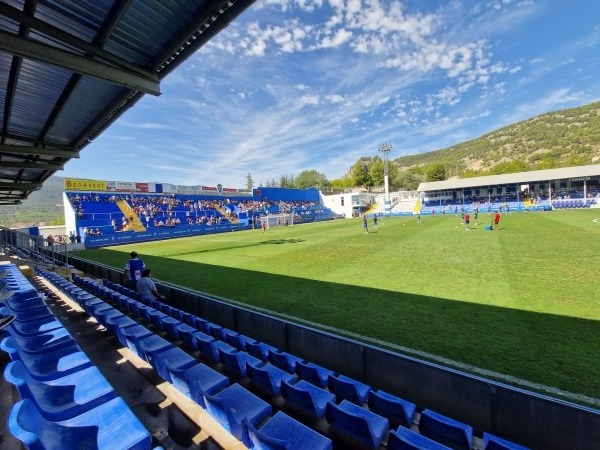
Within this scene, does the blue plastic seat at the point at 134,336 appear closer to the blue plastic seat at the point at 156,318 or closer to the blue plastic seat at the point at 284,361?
the blue plastic seat at the point at 156,318

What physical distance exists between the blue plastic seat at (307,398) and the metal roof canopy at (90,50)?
17.2 ft

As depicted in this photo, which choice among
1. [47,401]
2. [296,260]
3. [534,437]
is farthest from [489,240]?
[47,401]

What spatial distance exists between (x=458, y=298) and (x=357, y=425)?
6.30 metres

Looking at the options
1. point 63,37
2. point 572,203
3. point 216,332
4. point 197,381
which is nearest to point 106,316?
point 216,332

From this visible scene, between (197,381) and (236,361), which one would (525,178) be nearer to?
(236,361)

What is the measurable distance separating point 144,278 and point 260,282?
4240 millimetres

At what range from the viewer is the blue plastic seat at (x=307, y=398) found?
3090 millimetres

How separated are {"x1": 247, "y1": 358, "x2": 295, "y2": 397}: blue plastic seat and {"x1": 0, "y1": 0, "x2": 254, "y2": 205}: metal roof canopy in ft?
16.8

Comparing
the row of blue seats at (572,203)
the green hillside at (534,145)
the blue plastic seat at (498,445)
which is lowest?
the row of blue seats at (572,203)

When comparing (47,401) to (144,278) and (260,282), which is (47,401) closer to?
(144,278)

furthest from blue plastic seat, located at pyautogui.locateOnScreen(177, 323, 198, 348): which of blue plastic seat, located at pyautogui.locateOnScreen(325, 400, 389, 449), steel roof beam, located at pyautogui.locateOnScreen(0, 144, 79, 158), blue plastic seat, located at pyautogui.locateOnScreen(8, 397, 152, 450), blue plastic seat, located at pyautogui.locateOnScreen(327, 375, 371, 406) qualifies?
steel roof beam, located at pyautogui.locateOnScreen(0, 144, 79, 158)

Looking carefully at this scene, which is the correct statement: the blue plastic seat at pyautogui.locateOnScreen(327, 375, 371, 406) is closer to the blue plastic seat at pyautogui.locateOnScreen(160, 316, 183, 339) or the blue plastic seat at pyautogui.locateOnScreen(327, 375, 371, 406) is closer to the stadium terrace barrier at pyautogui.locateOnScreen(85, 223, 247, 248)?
the blue plastic seat at pyautogui.locateOnScreen(160, 316, 183, 339)

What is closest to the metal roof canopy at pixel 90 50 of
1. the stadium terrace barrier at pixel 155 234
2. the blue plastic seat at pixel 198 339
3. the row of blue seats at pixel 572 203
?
the blue plastic seat at pixel 198 339

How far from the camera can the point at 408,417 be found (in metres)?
3.05
